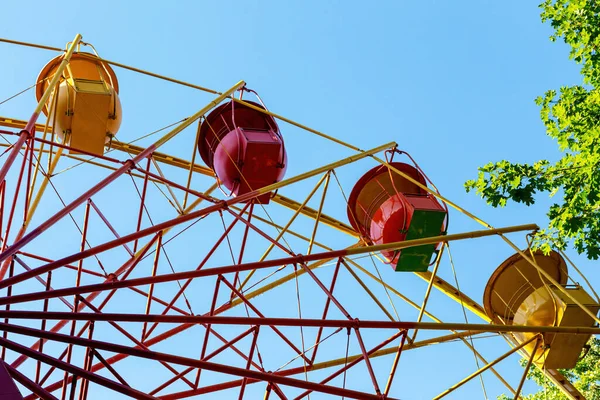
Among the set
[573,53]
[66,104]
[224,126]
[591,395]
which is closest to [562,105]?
[573,53]

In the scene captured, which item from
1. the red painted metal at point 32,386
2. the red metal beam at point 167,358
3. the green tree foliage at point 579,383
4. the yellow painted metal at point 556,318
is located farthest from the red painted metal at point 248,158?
the green tree foliage at point 579,383

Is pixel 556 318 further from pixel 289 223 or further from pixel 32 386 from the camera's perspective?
pixel 32 386

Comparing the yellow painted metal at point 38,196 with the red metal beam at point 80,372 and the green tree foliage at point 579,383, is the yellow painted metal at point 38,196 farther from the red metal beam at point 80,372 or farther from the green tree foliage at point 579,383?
the green tree foliage at point 579,383

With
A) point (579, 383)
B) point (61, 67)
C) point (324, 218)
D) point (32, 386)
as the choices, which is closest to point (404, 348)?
point (324, 218)

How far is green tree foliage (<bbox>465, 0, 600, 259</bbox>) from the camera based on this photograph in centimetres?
1198

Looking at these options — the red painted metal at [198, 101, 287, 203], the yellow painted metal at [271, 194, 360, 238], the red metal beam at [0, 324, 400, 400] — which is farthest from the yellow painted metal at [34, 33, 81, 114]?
the yellow painted metal at [271, 194, 360, 238]

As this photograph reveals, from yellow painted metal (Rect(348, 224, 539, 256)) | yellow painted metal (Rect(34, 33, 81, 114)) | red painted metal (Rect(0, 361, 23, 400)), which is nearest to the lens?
red painted metal (Rect(0, 361, 23, 400))

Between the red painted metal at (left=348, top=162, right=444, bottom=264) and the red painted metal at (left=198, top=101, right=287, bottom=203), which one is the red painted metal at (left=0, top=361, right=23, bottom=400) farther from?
the red painted metal at (left=348, top=162, right=444, bottom=264)

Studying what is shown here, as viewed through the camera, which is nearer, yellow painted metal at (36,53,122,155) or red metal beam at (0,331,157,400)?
red metal beam at (0,331,157,400)

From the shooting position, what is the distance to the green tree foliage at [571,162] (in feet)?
39.3

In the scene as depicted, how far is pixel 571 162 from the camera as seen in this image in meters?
12.6

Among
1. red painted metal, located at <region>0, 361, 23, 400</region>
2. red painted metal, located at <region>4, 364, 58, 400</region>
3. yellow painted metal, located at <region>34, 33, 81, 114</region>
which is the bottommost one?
red painted metal, located at <region>0, 361, 23, 400</region>

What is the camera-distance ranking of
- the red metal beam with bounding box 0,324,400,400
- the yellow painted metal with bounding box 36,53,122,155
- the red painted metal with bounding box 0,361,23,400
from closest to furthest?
1. the red painted metal with bounding box 0,361,23,400
2. the red metal beam with bounding box 0,324,400,400
3. the yellow painted metal with bounding box 36,53,122,155

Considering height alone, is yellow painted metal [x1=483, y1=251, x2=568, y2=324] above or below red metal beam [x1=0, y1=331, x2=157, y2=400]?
above
